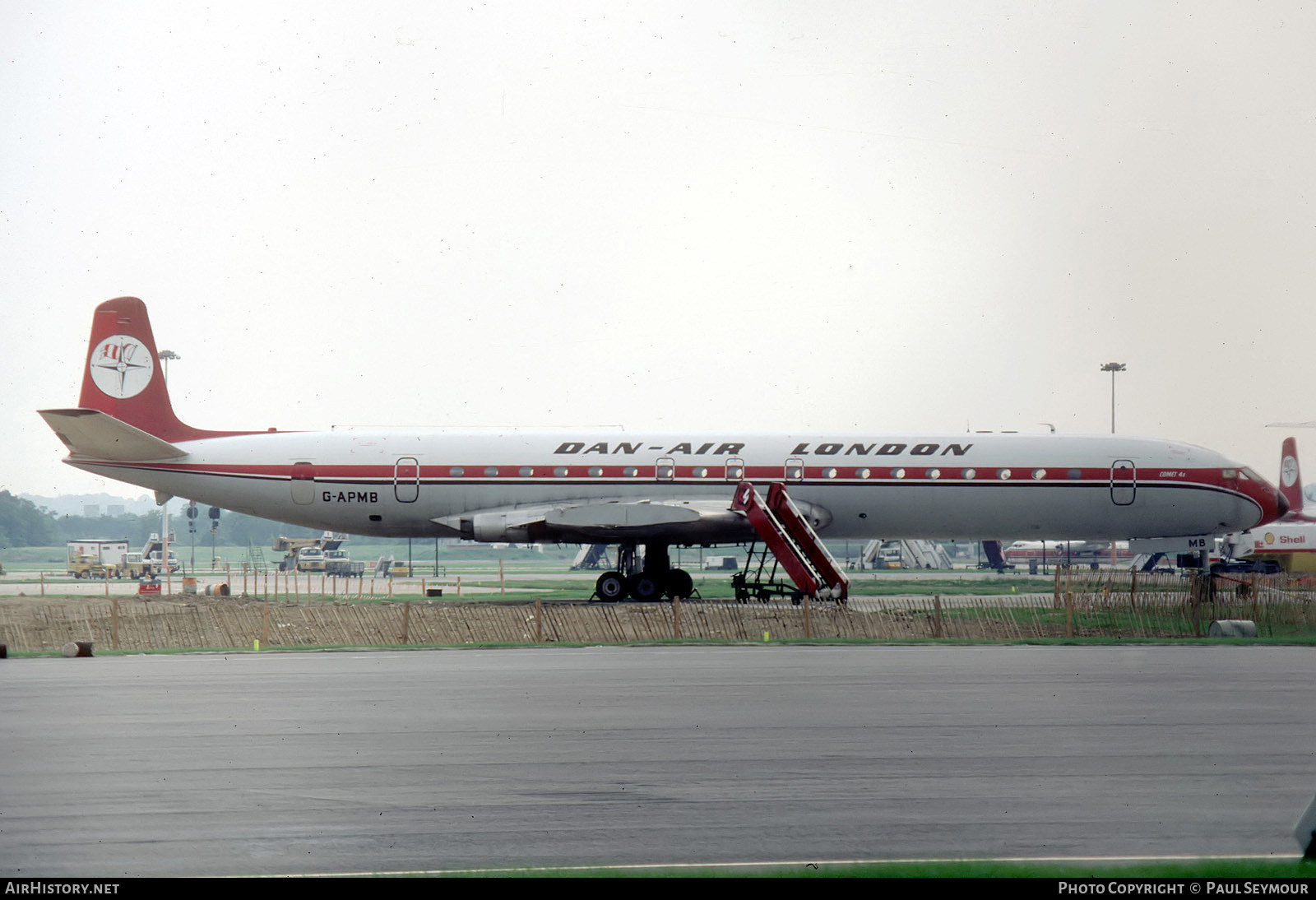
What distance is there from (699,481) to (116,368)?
56.0 ft

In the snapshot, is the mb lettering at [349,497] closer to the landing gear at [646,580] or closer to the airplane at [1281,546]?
the landing gear at [646,580]

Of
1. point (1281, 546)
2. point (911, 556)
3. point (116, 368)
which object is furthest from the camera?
point (911, 556)

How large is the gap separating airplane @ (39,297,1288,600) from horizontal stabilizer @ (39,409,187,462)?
48mm

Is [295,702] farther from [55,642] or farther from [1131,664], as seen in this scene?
[55,642]

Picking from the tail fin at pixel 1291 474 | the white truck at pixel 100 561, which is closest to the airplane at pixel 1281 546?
the tail fin at pixel 1291 474

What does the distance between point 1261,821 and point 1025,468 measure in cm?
2626

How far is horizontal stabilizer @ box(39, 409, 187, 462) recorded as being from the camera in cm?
3284

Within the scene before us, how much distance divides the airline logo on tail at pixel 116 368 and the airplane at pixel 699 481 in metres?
2.73

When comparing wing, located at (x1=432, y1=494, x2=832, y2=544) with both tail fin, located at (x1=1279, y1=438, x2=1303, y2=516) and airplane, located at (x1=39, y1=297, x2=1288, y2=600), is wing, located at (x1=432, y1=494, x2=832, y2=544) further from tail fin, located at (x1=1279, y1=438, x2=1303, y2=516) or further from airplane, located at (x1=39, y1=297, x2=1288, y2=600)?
tail fin, located at (x1=1279, y1=438, x2=1303, y2=516)

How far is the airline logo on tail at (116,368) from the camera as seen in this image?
36.7 meters

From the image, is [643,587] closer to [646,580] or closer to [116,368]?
[646,580]

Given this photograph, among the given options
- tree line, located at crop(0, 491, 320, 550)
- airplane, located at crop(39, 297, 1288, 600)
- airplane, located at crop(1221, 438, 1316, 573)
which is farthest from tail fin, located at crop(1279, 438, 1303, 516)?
tree line, located at crop(0, 491, 320, 550)

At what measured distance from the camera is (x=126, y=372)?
36.8 metres

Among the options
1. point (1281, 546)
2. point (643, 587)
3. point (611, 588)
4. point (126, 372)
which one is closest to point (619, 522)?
point (611, 588)
